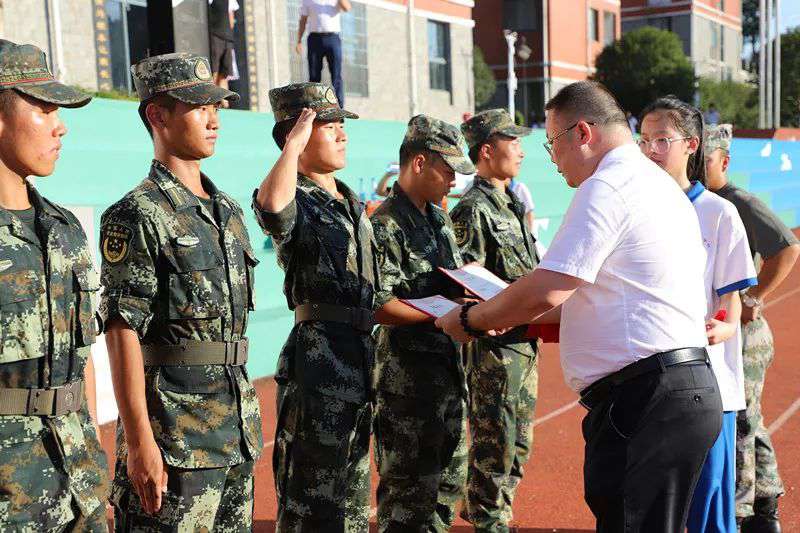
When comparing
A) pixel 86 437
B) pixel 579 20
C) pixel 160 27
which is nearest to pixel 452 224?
pixel 86 437

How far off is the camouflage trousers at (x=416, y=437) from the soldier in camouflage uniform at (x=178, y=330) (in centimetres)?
101

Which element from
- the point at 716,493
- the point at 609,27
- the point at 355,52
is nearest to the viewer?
the point at 716,493

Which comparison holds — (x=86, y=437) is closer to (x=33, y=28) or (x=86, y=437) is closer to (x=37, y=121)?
(x=37, y=121)

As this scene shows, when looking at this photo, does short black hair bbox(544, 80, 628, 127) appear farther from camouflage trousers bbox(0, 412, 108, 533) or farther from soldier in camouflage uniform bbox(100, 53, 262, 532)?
camouflage trousers bbox(0, 412, 108, 533)

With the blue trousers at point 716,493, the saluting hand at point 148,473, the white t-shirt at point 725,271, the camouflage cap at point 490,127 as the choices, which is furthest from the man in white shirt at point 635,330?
the camouflage cap at point 490,127

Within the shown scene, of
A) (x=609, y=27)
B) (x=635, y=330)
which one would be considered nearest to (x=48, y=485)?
(x=635, y=330)

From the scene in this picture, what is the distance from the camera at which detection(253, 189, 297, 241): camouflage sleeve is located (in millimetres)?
3121

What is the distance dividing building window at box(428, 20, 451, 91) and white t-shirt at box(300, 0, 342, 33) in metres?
16.7

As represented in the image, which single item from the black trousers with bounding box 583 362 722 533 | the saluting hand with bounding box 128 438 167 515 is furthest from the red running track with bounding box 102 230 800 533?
the saluting hand with bounding box 128 438 167 515

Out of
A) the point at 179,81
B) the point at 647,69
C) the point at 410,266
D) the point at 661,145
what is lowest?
the point at 410,266

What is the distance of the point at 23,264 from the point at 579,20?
141ft

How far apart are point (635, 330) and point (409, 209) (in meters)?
1.57

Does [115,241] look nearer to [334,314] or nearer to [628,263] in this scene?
[334,314]

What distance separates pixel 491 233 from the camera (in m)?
4.64
